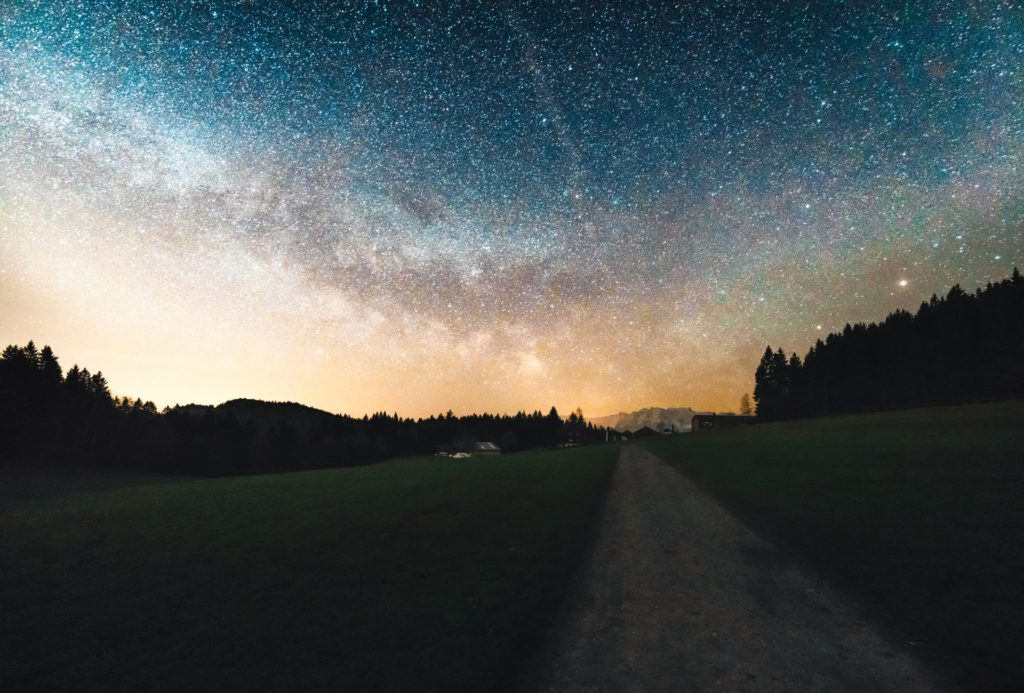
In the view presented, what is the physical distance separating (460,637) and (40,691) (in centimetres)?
621

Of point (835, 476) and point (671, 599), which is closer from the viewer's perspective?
point (671, 599)

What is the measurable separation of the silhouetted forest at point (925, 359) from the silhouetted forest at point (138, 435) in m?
88.9

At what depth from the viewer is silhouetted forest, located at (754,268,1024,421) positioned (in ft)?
200

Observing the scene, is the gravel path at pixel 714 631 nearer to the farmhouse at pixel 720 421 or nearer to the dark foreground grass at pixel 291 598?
the dark foreground grass at pixel 291 598

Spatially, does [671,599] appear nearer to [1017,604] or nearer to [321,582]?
[1017,604]

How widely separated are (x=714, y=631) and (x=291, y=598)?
8.74 m

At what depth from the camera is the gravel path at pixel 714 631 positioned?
18.7 feet

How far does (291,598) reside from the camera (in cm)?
952

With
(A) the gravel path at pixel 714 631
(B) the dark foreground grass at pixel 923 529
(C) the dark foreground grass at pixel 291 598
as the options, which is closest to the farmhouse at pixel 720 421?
Answer: (B) the dark foreground grass at pixel 923 529

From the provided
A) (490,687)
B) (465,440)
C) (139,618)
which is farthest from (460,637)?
(465,440)

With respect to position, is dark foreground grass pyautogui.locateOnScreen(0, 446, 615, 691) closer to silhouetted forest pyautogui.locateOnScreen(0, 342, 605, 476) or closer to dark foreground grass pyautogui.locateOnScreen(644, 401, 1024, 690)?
dark foreground grass pyautogui.locateOnScreen(644, 401, 1024, 690)

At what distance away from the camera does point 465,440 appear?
135 metres

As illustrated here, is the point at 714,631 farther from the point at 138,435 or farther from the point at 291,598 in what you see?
the point at 138,435

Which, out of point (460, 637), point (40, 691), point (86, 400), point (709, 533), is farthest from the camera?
point (86, 400)
